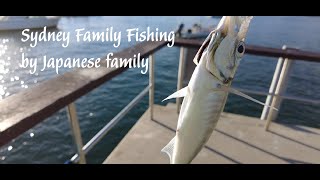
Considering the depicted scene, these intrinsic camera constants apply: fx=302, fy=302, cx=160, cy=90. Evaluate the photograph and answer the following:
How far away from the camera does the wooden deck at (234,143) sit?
136 inches

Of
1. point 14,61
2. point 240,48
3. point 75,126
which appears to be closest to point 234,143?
point 75,126

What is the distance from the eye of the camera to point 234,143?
12.4 ft

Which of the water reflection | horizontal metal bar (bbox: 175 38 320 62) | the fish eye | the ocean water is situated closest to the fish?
the fish eye

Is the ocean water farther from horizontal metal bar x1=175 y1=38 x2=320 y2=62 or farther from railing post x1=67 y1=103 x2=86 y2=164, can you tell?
railing post x1=67 y1=103 x2=86 y2=164

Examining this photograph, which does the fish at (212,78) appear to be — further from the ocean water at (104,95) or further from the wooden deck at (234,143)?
the ocean water at (104,95)

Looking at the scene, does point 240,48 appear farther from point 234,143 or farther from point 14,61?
point 14,61

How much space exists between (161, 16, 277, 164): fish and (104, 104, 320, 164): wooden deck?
2.41 meters

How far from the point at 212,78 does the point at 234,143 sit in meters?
2.97

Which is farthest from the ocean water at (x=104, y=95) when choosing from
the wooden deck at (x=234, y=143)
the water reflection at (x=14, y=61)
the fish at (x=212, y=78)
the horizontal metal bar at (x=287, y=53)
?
the fish at (x=212, y=78)

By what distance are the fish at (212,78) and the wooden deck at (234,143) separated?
7.90 feet

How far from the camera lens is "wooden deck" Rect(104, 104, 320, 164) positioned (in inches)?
136
